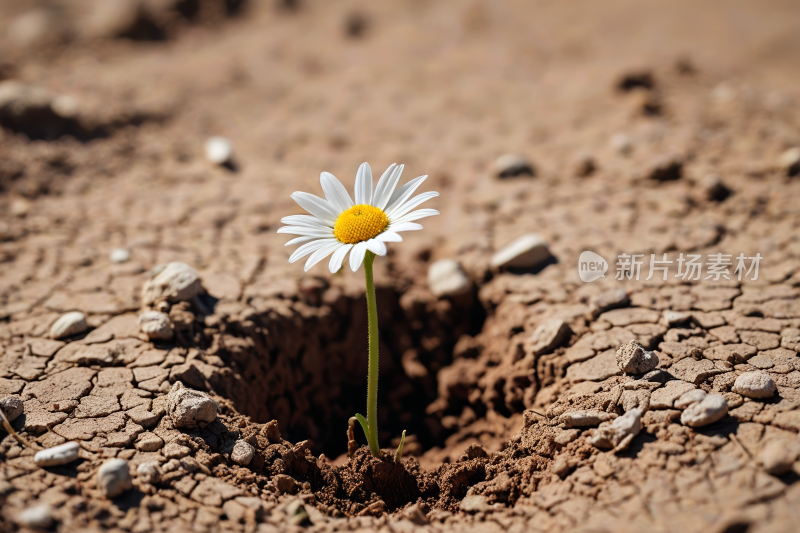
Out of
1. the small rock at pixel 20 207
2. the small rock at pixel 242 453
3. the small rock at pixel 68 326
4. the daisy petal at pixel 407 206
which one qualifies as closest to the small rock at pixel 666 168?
the daisy petal at pixel 407 206

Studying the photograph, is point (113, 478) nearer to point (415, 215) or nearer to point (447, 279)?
point (415, 215)

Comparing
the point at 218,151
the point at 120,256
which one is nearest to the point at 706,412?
the point at 120,256

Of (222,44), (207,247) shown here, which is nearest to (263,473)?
(207,247)

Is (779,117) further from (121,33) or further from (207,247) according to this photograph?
(121,33)

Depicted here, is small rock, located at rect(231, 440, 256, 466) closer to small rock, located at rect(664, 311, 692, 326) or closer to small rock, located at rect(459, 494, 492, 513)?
small rock, located at rect(459, 494, 492, 513)

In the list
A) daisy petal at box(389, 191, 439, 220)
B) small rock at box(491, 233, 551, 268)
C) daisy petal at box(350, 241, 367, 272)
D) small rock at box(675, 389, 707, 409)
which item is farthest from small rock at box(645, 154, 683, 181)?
daisy petal at box(350, 241, 367, 272)
